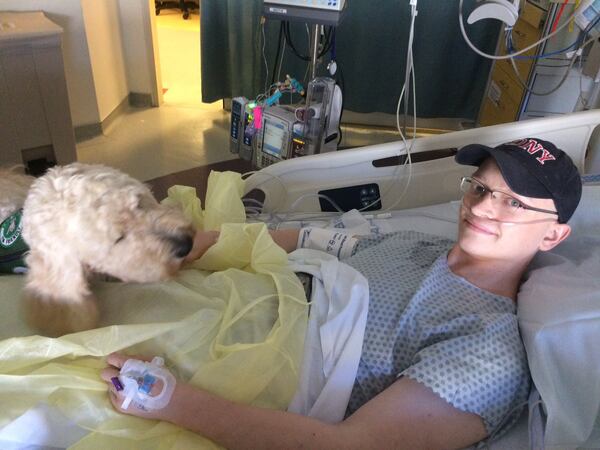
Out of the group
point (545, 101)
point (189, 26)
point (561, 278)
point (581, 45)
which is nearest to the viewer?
point (561, 278)

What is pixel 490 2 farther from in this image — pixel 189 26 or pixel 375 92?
pixel 189 26

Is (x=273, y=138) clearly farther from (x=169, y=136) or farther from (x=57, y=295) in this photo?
(x=57, y=295)

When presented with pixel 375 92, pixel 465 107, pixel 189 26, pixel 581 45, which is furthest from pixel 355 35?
pixel 189 26

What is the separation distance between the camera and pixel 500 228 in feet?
3.22

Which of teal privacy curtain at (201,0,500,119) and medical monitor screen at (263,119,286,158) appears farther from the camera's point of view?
teal privacy curtain at (201,0,500,119)

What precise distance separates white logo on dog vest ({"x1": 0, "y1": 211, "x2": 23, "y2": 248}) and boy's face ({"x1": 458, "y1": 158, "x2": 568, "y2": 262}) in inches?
37.8

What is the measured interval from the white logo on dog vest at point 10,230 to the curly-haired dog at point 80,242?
75 millimetres

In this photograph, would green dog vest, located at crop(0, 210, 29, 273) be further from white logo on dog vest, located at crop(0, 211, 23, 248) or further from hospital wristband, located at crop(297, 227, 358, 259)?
hospital wristband, located at crop(297, 227, 358, 259)

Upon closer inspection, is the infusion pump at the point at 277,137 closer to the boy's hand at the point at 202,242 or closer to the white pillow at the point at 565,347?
the boy's hand at the point at 202,242

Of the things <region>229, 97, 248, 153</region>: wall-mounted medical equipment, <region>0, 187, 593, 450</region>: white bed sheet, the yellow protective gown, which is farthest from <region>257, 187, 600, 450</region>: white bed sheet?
<region>229, 97, 248, 153</region>: wall-mounted medical equipment

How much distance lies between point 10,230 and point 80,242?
233mm

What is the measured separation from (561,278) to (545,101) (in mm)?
1536

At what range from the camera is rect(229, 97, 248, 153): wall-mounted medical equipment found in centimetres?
240

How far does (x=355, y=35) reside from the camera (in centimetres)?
280
